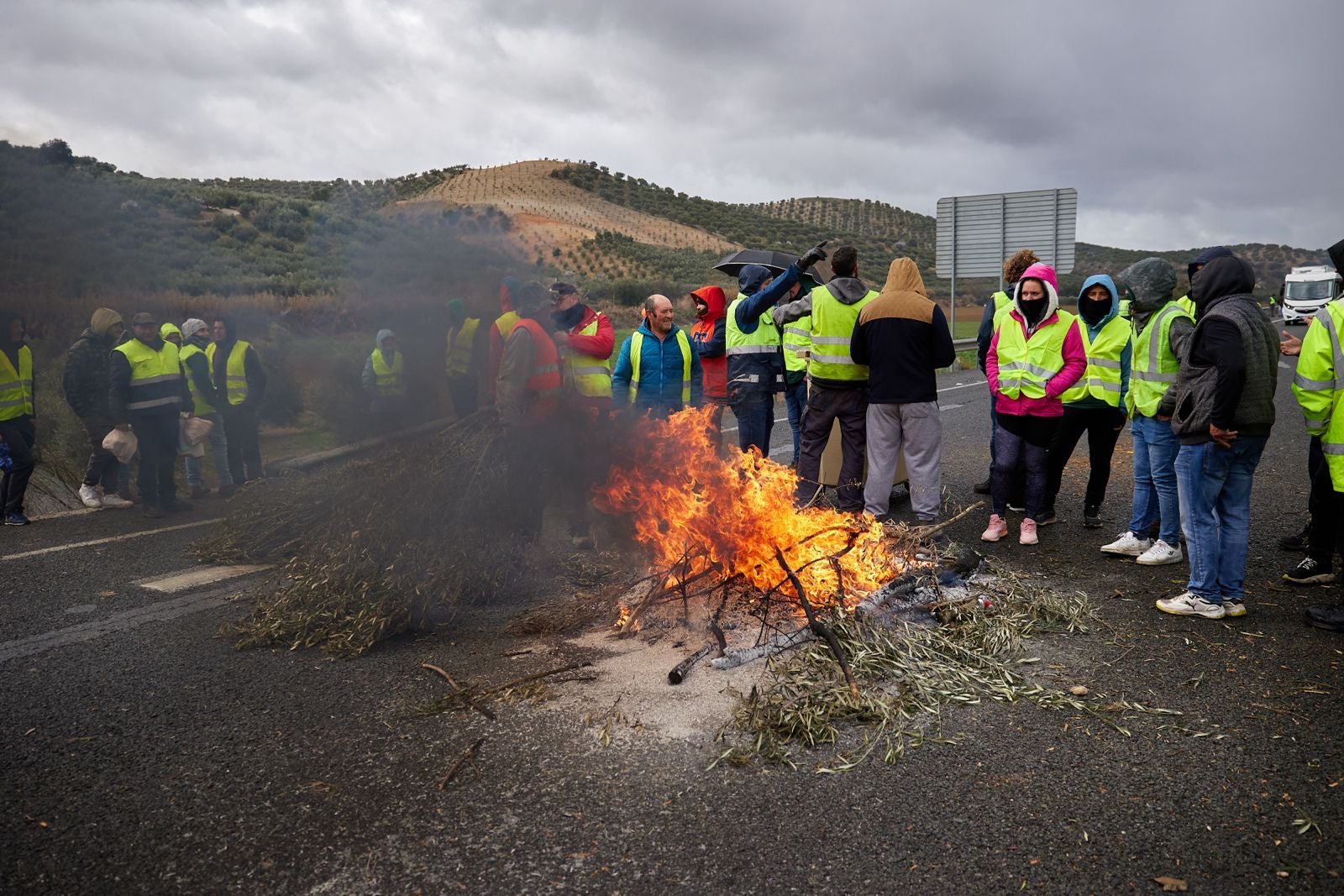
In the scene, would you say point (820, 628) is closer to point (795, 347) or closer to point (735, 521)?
point (735, 521)

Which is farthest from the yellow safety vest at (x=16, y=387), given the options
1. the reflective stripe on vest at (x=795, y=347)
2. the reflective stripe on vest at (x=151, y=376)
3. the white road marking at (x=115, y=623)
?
the reflective stripe on vest at (x=795, y=347)

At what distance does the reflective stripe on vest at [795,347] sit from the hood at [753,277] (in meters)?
0.88

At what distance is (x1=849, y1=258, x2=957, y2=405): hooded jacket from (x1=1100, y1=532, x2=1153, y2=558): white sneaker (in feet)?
5.72

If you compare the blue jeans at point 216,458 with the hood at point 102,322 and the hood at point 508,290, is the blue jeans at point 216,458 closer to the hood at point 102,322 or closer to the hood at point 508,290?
the hood at point 102,322

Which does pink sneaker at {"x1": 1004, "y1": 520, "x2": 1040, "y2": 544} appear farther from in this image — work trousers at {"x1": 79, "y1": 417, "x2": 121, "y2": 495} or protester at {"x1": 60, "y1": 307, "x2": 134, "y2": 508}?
work trousers at {"x1": 79, "y1": 417, "x2": 121, "y2": 495}

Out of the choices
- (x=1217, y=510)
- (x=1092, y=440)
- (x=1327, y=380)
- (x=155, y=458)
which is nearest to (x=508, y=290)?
(x=155, y=458)

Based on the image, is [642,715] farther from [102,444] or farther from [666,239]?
[666,239]

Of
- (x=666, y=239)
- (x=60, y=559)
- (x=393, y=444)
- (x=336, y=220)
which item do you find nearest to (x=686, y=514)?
(x=393, y=444)

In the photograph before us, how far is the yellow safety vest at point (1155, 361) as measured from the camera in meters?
5.96

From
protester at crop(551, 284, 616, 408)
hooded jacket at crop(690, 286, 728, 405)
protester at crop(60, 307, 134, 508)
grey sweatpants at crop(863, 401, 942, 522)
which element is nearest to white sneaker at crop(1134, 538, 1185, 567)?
grey sweatpants at crop(863, 401, 942, 522)

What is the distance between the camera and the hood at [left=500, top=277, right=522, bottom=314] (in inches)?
319

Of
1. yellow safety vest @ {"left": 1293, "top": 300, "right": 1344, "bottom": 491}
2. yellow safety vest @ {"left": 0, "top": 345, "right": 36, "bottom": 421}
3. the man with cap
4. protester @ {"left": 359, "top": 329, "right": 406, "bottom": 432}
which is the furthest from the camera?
protester @ {"left": 359, "top": 329, "right": 406, "bottom": 432}

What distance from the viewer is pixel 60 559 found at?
714 cm

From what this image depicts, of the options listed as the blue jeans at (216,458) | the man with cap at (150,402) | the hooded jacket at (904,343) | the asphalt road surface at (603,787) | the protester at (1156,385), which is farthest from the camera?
the blue jeans at (216,458)
